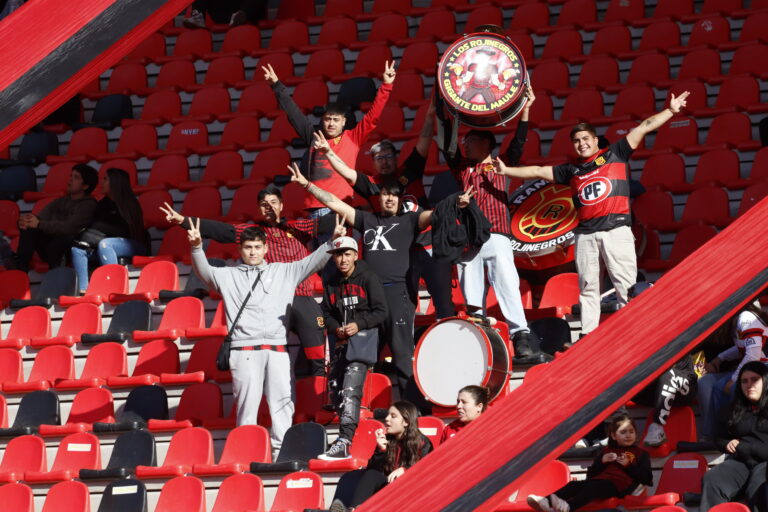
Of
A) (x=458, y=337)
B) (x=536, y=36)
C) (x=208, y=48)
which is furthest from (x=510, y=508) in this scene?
(x=208, y=48)

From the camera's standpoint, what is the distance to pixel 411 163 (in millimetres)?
7797

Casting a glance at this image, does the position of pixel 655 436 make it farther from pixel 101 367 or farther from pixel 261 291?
pixel 101 367

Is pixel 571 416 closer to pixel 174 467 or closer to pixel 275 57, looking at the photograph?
pixel 174 467

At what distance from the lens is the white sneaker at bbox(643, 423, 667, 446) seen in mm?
6270

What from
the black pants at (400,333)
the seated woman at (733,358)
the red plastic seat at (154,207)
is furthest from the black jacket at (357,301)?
the red plastic seat at (154,207)

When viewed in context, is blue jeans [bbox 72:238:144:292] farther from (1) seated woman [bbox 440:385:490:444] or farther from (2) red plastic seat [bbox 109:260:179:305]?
(1) seated woman [bbox 440:385:490:444]

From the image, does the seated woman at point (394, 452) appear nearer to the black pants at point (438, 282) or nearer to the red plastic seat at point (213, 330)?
the black pants at point (438, 282)

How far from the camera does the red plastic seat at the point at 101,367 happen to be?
8039 mm

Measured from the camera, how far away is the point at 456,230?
6996mm

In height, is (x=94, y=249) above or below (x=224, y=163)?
below

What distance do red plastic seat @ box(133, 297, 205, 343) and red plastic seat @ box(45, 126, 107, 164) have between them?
3.10 metres

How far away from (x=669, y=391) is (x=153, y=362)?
10.7ft

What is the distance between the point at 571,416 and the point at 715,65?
7.43 meters

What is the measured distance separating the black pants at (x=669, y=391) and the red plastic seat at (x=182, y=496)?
2.27 metres
